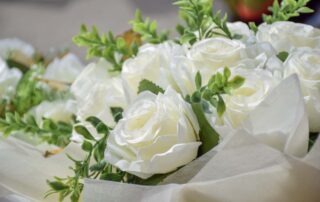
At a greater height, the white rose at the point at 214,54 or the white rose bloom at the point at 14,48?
the white rose at the point at 214,54

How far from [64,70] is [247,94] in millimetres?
475

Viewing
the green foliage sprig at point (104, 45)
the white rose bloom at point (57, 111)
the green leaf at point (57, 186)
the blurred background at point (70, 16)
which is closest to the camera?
the green leaf at point (57, 186)

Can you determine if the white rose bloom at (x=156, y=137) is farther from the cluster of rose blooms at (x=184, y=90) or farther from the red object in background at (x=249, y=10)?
the red object in background at (x=249, y=10)

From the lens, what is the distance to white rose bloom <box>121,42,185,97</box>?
58 centimetres

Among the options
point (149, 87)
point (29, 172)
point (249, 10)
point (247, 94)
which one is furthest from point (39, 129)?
point (249, 10)

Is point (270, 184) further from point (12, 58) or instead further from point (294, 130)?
point (12, 58)

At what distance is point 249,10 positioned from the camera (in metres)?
1.49

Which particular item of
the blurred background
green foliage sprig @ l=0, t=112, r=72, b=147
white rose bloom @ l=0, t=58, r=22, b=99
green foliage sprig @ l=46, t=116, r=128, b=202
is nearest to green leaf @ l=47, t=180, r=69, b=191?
green foliage sprig @ l=46, t=116, r=128, b=202

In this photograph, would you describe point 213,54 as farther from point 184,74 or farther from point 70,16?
point 70,16

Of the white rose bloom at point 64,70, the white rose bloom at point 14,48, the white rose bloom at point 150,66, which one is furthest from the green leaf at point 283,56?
the white rose bloom at point 14,48

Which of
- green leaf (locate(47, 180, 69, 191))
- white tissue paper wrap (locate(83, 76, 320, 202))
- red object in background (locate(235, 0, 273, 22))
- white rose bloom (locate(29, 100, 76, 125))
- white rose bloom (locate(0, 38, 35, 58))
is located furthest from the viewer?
red object in background (locate(235, 0, 273, 22))

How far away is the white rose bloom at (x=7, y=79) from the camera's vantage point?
85 centimetres

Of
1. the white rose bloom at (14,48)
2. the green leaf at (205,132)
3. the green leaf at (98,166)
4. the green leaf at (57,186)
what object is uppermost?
the green leaf at (205,132)

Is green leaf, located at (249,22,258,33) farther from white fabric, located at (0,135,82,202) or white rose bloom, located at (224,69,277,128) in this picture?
white fabric, located at (0,135,82,202)
